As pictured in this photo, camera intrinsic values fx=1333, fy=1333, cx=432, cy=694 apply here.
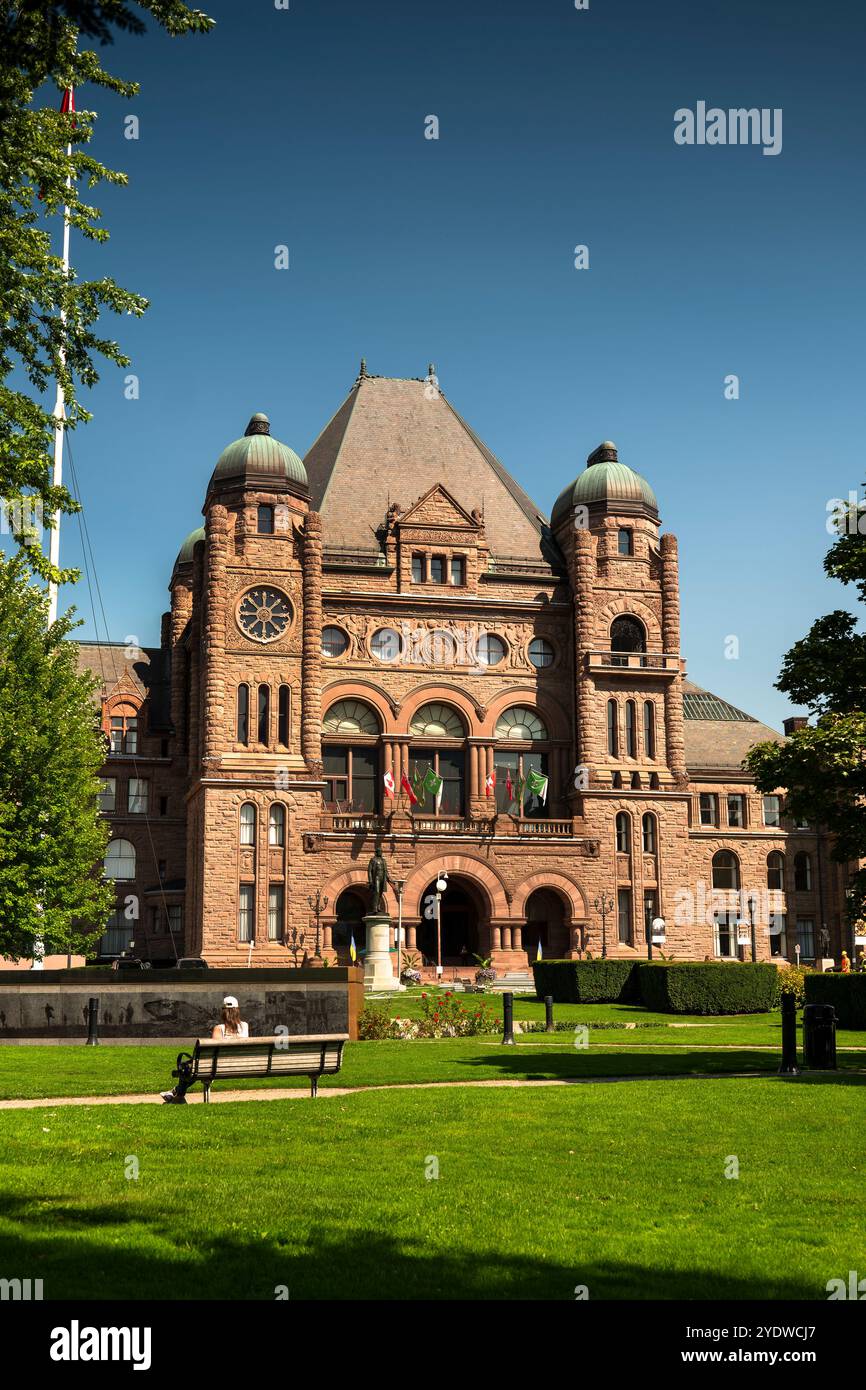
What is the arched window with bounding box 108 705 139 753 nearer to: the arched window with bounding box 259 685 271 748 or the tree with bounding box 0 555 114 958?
the arched window with bounding box 259 685 271 748

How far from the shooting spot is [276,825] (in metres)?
62.9

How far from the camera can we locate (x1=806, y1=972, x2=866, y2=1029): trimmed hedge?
36.4 meters

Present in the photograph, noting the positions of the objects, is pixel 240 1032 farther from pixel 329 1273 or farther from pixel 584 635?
pixel 584 635

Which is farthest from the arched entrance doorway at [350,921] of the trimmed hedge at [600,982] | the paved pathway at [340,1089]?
the paved pathway at [340,1089]

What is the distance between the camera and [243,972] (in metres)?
33.1

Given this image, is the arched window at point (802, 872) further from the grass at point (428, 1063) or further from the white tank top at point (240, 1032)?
the white tank top at point (240, 1032)

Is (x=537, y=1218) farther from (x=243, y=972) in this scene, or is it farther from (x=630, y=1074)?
(x=243, y=972)

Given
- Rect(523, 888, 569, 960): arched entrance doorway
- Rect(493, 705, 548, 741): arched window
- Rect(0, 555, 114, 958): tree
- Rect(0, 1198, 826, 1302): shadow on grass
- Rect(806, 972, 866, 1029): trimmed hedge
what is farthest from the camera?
Rect(493, 705, 548, 741): arched window

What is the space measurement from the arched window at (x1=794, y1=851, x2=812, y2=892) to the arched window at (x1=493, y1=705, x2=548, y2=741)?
1883cm

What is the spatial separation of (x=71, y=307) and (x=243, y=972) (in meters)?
19.3

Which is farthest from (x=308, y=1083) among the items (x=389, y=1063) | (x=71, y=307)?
(x=71, y=307)

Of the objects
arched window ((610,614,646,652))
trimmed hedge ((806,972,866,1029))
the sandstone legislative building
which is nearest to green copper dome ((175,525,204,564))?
the sandstone legislative building

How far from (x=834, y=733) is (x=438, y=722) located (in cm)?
4771

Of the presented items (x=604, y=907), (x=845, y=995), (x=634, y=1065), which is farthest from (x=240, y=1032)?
(x=604, y=907)
